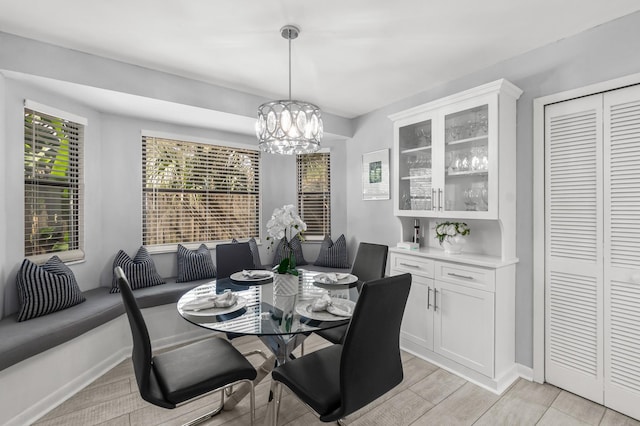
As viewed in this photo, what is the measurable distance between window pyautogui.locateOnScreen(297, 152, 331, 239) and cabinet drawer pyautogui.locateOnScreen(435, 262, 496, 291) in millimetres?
2060

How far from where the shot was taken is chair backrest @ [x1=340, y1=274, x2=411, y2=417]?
1.44 meters

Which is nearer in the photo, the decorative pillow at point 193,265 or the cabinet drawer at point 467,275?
the cabinet drawer at point 467,275

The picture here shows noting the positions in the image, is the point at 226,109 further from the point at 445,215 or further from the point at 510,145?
the point at 510,145

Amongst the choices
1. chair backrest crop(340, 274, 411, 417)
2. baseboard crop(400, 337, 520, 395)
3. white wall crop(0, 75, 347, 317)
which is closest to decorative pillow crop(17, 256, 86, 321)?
white wall crop(0, 75, 347, 317)

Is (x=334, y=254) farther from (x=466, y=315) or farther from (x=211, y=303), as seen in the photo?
(x=211, y=303)

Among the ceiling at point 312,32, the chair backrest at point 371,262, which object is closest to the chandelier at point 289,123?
the ceiling at point 312,32

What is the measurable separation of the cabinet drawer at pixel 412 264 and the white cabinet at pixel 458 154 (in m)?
0.43

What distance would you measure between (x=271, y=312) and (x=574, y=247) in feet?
7.50

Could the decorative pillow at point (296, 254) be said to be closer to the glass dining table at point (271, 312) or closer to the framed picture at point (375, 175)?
the framed picture at point (375, 175)

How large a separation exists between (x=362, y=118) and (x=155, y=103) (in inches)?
98.1

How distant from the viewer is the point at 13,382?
6.47ft

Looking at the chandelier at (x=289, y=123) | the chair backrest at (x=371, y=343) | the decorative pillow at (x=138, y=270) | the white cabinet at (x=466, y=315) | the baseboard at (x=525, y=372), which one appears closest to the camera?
the chair backrest at (x=371, y=343)

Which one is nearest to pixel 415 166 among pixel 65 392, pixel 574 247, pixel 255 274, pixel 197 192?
pixel 574 247

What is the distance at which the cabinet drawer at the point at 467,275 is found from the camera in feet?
8.10
